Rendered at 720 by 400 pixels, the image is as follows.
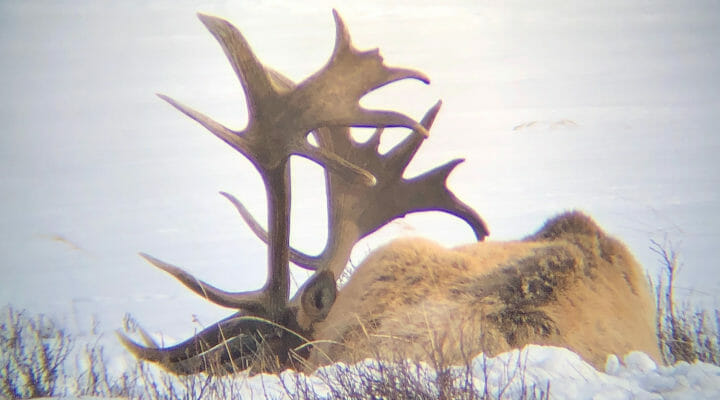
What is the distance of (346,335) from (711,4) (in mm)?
10250

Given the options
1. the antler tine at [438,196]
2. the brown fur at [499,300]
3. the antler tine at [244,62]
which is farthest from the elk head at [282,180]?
the antler tine at [438,196]

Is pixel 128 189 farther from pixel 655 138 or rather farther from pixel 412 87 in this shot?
pixel 655 138

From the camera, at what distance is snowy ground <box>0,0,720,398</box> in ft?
31.8

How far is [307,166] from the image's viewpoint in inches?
593

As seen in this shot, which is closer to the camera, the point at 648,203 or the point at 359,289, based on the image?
the point at 359,289

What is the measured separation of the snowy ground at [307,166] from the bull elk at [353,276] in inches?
181

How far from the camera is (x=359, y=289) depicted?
3.67 meters

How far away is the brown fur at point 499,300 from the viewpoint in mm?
3107

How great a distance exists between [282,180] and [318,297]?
69 centimetres

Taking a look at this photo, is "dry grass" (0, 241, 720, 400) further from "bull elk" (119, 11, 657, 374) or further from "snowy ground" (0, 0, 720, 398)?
"snowy ground" (0, 0, 720, 398)

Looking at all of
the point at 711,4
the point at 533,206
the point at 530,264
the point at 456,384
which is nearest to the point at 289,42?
the point at 533,206

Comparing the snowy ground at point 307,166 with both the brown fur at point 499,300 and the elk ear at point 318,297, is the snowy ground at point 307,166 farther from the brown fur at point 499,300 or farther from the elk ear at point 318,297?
the brown fur at point 499,300

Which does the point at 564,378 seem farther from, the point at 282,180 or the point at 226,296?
the point at 226,296

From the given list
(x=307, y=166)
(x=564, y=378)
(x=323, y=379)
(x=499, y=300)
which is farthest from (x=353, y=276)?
(x=307, y=166)
